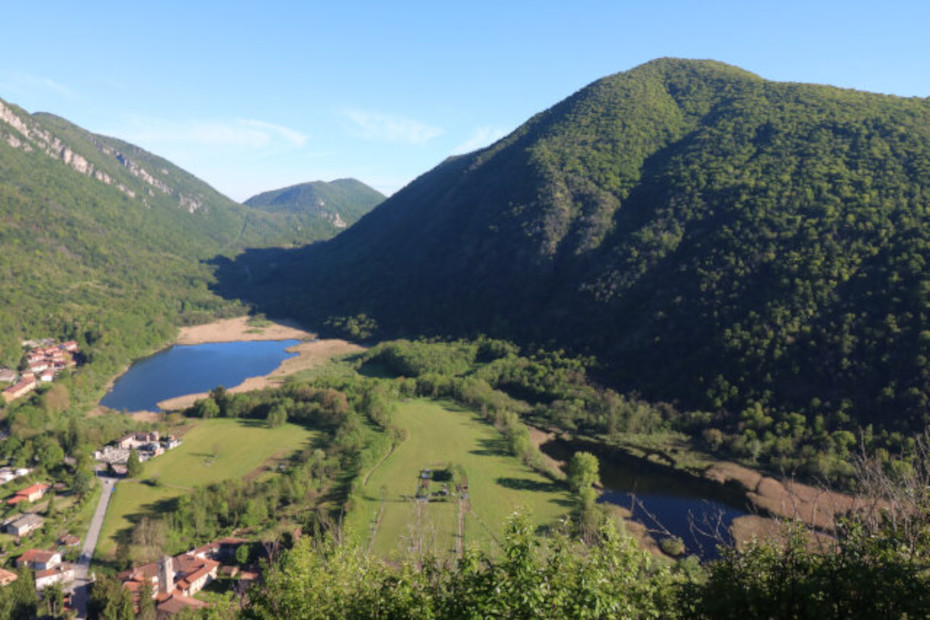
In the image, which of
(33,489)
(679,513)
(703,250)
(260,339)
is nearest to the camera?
(33,489)

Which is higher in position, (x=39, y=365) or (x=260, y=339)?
(x=260, y=339)

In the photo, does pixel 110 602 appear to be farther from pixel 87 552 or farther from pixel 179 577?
pixel 87 552

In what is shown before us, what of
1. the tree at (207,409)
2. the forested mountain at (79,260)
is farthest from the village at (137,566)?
the forested mountain at (79,260)

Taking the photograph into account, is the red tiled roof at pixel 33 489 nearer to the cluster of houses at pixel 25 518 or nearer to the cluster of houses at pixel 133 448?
the cluster of houses at pixel 25 518

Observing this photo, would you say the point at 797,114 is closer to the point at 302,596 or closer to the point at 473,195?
the point at 473,195

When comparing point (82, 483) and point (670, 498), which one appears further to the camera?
point (670, 498)

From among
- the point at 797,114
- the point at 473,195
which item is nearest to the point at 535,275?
the point at 473,195

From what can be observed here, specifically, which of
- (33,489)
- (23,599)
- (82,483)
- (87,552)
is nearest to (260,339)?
(33,489)
